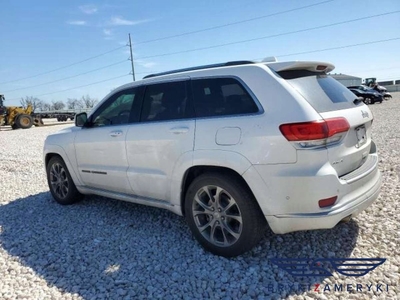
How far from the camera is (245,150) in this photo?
262 cm

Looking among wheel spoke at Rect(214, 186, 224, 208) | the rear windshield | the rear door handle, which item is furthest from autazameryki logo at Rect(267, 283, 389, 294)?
the rear door handle

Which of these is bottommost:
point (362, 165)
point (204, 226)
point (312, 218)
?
point (204, 226)

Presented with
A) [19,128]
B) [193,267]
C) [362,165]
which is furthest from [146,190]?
[19,128]

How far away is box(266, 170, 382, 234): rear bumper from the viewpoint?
8.02 ft

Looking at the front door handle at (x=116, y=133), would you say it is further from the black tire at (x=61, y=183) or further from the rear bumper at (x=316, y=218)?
the rear bumper at (x=316, y=218)

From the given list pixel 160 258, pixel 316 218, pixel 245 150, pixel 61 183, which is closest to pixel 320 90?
pixel 245 150

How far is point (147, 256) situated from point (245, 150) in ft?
5.01

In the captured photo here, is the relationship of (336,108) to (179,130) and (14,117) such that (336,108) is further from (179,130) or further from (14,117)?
(14,117)

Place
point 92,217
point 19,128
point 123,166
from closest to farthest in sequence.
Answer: point 123,166, point 92,217, point 19,128

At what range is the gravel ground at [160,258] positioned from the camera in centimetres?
247

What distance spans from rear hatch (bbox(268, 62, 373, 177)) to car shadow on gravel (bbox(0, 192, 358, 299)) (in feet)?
3.19

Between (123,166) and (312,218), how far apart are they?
2315 millimetres

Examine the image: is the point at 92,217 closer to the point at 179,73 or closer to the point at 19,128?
the point at 179,73

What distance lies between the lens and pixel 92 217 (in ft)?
13.9
